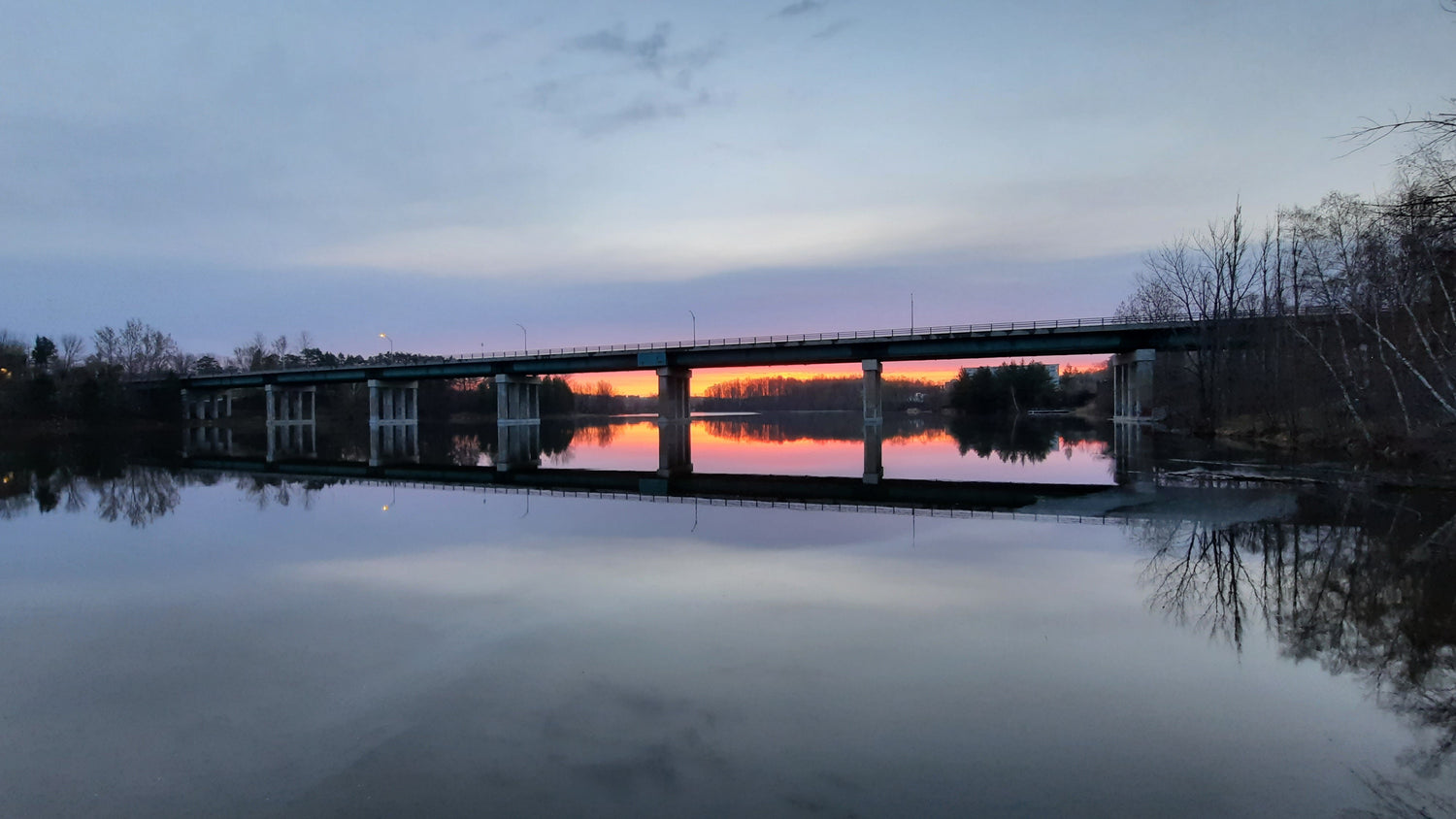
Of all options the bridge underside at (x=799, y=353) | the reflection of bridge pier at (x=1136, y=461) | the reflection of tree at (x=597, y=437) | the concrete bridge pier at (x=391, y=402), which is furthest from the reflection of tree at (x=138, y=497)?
the concrete bridge pier at (x=391, y=402)

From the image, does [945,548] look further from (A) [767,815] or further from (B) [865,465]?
(B) [865,465]

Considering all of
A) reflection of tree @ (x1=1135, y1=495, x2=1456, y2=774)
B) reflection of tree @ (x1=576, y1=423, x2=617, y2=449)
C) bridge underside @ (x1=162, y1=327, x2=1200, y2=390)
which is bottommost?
reflection of tree @ (x1=1135, y1=495, x2=1456, y2=774)

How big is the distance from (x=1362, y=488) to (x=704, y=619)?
23501mm

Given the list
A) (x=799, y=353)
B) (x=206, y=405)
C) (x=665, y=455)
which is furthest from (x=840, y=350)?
(x=206, y=405)

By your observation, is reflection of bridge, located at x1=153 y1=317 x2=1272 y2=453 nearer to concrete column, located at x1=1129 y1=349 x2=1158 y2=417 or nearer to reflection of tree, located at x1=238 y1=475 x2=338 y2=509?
concrete column, located at x1=1129 y1=349 x2=1158 y2=417

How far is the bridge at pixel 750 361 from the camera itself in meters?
71.8

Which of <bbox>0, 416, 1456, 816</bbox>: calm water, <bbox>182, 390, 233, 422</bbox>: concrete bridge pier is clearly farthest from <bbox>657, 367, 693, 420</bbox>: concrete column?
<bbox>182, 390, 233, 422</bbox>: concrete bridge pier

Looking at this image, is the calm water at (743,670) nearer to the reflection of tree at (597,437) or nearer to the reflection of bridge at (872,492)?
the reflection of bridge at (872,492)

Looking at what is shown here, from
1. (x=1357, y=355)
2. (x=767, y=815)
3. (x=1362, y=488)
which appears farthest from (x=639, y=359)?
(x=767, y=815)

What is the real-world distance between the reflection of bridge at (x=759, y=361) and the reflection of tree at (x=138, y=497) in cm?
5364

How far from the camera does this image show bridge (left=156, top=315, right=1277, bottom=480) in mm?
71812

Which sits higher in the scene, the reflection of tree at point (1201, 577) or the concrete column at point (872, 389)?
the concrete column at point (872, 389)

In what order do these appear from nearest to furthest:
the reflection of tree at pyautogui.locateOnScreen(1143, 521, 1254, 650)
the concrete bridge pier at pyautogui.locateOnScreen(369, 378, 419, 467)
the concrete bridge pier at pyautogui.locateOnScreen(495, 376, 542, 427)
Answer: the reflection of tree at pyautogui.locateOnScreen(1143, 521, 1254, 650) → the concrete bridge pier at pyautogui.locateOnScreen(495, 376, 542, 427) → the concrete bridge pier at pyautogui.locateOnScreen(369, 378, 419, 467)

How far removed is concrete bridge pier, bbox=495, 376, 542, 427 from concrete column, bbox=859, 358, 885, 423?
43359 millimetres
